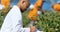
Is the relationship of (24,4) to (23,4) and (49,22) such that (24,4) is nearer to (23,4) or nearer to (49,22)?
(23,4)

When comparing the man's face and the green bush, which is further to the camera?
the man's face

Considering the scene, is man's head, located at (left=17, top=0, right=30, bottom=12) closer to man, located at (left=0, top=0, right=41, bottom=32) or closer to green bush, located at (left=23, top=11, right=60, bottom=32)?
man, located at (left=0, top=0, right=41, bottom=32)

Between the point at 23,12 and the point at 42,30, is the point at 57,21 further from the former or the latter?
the point at 23,12

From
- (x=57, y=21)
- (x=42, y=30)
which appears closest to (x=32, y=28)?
(x=42, y=30)

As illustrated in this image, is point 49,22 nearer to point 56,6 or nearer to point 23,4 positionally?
point 56,6

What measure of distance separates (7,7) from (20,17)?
0.24 meters

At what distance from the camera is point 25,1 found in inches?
99.4

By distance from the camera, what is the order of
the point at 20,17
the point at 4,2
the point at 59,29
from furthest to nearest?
the point at 4,2
the point at 20,17
the point at 59,29

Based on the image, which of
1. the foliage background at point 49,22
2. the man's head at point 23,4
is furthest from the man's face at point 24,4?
the foliage background at point 49,22

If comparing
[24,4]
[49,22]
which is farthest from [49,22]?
[24,4]

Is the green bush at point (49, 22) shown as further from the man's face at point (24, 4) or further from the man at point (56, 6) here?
the man's face at point (24, 4)

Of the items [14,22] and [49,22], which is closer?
[49,22]

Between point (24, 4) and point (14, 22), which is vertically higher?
point (24, 4)

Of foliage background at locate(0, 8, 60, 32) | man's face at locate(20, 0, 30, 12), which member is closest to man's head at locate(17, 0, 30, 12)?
man's face at locate(20, 0, 30, 12)
